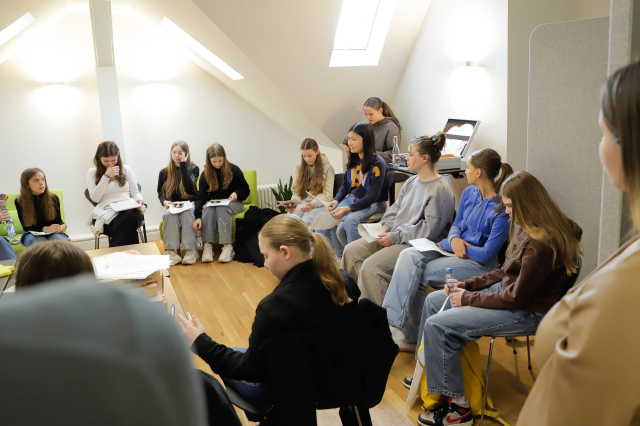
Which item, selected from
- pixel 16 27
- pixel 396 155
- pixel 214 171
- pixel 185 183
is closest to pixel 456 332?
pixel 396 155

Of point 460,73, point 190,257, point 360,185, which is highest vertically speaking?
point 460,73

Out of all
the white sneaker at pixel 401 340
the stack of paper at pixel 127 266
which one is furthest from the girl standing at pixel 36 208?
the white sneaker at pixel 401 340

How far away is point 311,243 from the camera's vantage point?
6.31 ft

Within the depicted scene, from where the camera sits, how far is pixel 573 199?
252 cm

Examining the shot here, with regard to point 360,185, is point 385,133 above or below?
above

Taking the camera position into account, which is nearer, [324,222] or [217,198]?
[324,222]

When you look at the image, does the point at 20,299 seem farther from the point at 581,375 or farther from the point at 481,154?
the point at 481,154

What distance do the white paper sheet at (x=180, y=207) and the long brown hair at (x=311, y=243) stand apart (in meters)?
3.26

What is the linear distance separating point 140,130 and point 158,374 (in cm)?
616

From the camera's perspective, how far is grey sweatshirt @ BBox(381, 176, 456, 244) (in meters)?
3.21

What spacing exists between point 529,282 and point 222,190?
3.71 metres

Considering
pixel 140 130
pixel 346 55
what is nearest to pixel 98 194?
pixel 140 130

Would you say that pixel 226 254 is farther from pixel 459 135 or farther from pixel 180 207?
pixel 459 135

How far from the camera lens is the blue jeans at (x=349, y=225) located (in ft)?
13.4
